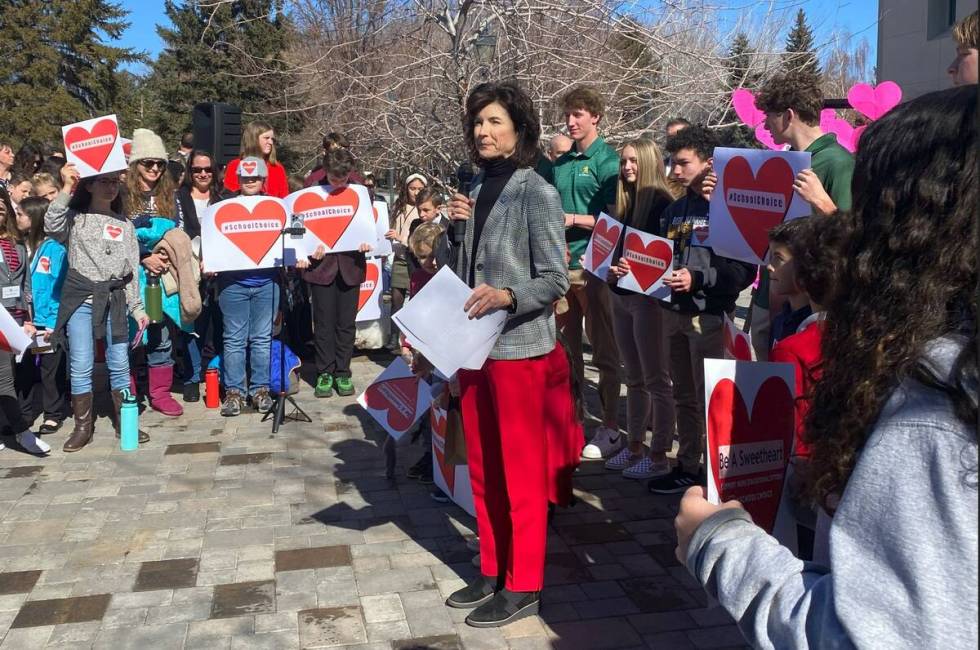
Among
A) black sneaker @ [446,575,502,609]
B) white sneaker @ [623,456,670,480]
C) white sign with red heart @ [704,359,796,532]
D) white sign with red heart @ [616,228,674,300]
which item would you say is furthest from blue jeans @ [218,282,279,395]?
white sign with red heart @ [704,359,796,532]

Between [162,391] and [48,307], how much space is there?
A: 118cm

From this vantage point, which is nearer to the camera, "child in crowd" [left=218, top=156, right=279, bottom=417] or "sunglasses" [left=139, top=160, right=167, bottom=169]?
"child in crowd" [left=218, top=156, right=279, bottom=417]

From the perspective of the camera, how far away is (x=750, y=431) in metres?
2.43

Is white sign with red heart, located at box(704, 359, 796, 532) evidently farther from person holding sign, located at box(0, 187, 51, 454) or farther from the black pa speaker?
the black pa speaker

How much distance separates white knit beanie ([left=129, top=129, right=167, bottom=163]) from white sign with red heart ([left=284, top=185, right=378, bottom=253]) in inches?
44.1

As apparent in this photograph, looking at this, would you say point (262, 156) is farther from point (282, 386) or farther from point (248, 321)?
point (282, 386)

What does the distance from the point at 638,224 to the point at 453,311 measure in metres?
2.41

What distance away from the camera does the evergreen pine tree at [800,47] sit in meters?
9.59

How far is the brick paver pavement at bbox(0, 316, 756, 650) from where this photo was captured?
3977 millimetres

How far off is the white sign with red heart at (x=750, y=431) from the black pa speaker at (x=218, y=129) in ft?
28.0

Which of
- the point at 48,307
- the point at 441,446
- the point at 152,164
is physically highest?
the point at 152,164

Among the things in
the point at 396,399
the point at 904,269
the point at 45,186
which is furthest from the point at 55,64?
the point at 904,269

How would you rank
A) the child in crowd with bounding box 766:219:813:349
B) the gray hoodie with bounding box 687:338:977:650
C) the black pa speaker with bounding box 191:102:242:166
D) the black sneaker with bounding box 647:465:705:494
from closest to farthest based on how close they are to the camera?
the gray hoodie with bounding box 687:338:977:650 → the child in crowd with bounding box 766:219:813:349 → the black sneaker with bounding box 647:465:705:494 → the black pa speaker with bounding box 191:102:242:166

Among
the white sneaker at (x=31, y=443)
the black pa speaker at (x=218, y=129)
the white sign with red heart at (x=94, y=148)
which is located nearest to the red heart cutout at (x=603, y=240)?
the white sign with red heart at (x=94, y=148)
